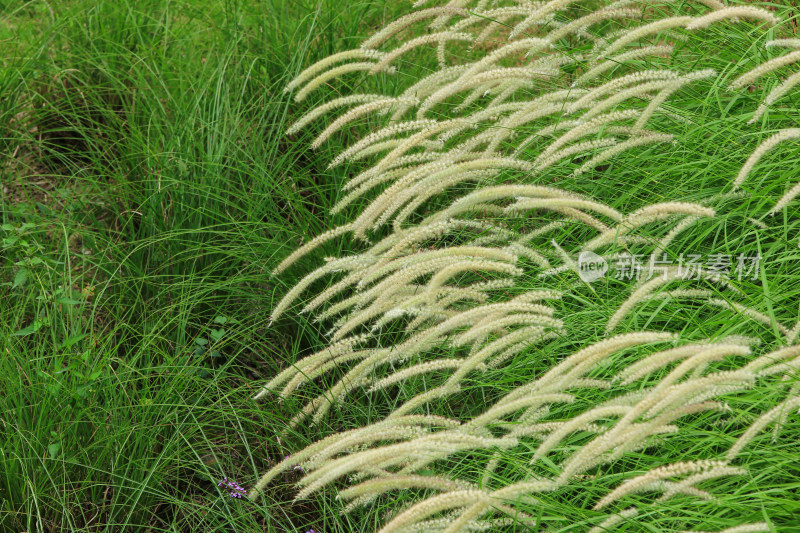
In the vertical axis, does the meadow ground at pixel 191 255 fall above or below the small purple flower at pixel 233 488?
above

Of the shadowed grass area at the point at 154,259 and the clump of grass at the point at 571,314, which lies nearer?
the clump of grass at the point at 571,314

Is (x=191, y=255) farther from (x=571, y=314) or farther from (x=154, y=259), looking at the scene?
(x=571, y=314)

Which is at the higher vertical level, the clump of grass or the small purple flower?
the clump of grass

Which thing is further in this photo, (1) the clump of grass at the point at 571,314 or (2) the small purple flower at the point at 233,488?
(2) the small purple flower at the point at 233,488

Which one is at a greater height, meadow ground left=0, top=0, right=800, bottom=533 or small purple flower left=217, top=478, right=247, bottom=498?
meadow ground left=0, top=0, right=800, bottom=533

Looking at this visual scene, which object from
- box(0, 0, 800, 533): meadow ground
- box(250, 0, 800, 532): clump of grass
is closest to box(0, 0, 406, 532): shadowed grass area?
box(0, 0, 800, 533): meadow ground

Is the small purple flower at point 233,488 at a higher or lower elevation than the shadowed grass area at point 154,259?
lower

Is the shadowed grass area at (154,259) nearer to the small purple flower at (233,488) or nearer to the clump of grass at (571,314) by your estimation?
the small purple flower at (233,488)

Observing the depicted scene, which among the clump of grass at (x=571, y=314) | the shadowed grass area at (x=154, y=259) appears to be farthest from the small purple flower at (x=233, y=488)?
the clump of grass at (x=571, y=314)

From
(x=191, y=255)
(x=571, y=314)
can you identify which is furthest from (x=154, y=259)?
(x=571, y=314)

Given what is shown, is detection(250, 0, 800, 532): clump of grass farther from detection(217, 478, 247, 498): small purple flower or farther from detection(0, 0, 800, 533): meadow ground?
detection(217, 478, 247, 498): small purple flower

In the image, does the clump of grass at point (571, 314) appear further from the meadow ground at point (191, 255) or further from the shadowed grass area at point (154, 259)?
the shadowed grass area at point (154, 259)

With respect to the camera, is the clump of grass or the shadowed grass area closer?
the clump of grass

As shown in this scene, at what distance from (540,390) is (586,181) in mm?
1520
